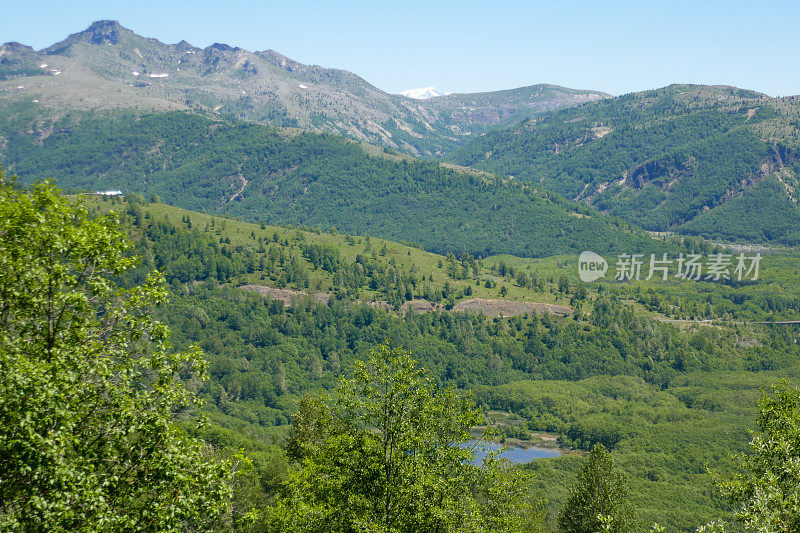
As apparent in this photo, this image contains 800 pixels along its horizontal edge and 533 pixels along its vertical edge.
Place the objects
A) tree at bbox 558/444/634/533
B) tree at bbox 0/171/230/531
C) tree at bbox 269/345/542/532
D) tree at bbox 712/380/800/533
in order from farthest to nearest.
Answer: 1. tree at bbox 558/444/634/533
2. tree at bbox 269/345/542/532
3. tree at bbox 712/380/800/533
4. tree at bbox 0/171/230/531

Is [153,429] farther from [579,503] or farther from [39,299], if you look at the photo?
[579,503]

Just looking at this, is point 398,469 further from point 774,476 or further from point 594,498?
point 594,498

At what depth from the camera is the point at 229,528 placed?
6341cm

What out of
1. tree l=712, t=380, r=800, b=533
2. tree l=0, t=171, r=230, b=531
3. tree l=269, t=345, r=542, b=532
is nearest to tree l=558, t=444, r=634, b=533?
tree l=712, t=380, r=800, b=533

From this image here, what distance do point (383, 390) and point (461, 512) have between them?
7081mm

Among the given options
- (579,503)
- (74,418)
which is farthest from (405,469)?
→ (579,503)

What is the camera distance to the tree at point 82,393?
63.4 feet

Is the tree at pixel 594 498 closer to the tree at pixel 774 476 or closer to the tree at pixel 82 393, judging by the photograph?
the tree at pixel 774 476

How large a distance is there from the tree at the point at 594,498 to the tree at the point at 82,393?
210 feet

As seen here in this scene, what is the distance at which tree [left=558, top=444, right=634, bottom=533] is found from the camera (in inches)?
3029

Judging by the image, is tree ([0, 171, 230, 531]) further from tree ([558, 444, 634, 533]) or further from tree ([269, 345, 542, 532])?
tree ([558, 444, 634, 533])

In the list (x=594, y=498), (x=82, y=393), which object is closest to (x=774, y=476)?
(x=82, y=393)

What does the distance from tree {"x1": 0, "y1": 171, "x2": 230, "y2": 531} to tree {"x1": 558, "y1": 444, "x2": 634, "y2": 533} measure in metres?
64.0

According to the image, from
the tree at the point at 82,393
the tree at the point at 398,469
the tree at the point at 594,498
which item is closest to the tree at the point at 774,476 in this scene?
the tree at the point at 398,469
